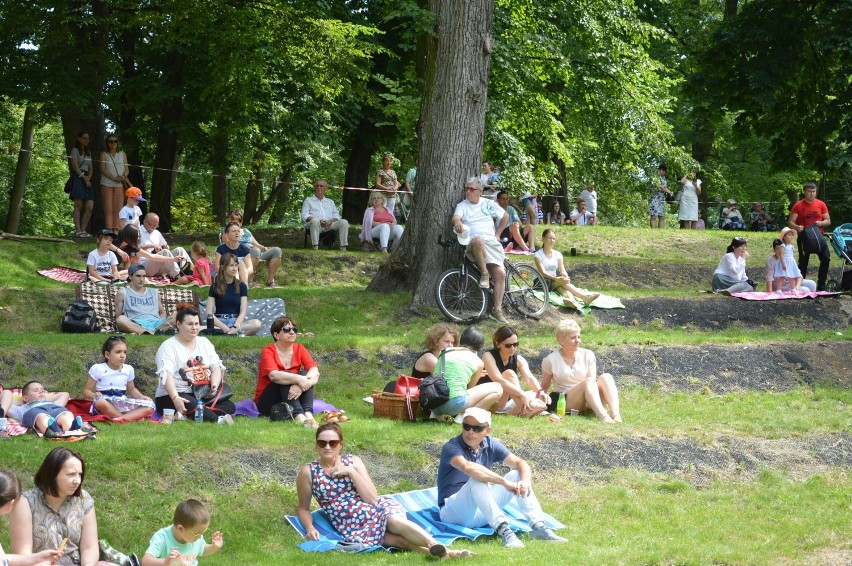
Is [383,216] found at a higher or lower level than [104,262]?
higher

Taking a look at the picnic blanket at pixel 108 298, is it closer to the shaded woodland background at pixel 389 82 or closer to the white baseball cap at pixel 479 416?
the shaded woodland background at pixel 389 82

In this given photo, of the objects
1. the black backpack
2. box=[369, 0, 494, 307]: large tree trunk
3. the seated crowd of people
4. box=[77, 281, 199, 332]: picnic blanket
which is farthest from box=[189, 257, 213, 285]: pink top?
the seated crowd of people

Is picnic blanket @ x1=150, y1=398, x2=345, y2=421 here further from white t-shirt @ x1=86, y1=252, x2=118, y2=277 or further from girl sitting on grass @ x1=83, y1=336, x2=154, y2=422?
white t-shirt @ x1=86, y1=252, x2=118, y2=277

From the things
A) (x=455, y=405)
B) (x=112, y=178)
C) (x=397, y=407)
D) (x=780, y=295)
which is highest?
(x=112, y=178)

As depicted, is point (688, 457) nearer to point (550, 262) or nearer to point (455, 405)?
point (455, 405)

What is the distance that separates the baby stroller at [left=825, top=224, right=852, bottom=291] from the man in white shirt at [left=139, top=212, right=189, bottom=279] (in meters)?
11.3

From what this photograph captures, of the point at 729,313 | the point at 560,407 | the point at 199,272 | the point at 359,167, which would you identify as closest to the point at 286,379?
the point at 560,407

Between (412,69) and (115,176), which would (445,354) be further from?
(412,69)

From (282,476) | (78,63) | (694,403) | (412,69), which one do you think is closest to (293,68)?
(412,69)

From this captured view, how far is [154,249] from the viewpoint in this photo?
62.0 ft

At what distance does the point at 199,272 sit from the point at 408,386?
24.7 ft

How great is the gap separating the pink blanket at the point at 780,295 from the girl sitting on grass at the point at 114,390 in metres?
11.6

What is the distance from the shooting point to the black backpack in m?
→ 14.8

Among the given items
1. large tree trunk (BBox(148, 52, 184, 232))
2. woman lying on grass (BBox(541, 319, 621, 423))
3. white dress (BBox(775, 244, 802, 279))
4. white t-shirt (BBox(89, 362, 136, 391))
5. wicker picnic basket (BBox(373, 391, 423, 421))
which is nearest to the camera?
white t-shirt (BBox(89, 362, 136, 391))
